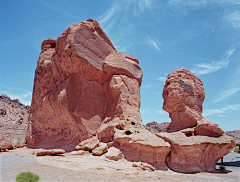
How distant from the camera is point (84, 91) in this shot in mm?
13430

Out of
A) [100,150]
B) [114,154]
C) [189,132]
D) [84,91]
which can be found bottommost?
[114,154]

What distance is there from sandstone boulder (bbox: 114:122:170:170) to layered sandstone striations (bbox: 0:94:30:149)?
24708 mm

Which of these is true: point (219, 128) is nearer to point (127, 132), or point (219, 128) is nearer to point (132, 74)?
point (127, 132)

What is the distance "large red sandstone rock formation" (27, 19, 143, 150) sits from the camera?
1273 cm

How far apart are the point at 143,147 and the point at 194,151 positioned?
274cm

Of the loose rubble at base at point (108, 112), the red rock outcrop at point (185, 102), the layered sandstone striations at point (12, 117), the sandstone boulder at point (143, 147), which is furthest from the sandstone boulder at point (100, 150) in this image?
the layered sandstone striations at point (12, 117)

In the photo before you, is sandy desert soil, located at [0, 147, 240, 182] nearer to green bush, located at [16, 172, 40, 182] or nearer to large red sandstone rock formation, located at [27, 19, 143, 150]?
green bush, located at [16, 172, 40, 182]

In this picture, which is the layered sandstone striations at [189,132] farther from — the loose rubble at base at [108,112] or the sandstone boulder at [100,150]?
the sandstone boulder at [100,150]

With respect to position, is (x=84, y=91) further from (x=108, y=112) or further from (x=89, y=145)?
(x=89, y=145)

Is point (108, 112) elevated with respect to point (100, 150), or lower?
elevated

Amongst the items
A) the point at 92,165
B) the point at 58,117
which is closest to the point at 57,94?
the point at 58,117

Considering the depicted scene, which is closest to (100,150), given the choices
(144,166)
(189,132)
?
(144,166)

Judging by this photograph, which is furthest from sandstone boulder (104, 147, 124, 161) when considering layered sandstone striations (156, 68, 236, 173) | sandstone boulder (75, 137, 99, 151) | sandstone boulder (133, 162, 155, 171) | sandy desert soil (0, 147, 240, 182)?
layered sandstone striations (156, 68, 236, 173)

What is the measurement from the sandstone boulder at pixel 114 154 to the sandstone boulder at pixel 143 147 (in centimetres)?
30
